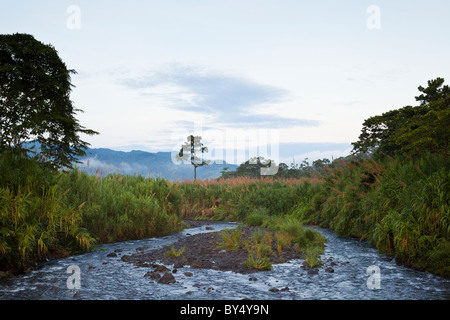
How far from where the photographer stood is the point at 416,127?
12453 mm

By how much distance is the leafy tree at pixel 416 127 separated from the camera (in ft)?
30.1

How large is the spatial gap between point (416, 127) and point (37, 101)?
1137 cm

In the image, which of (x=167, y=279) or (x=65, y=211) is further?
(x=65, y=211)

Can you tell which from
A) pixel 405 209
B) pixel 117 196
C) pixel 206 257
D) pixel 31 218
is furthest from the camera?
pixel 117 196

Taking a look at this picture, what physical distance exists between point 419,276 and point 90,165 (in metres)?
10.4

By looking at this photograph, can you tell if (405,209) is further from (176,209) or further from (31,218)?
(176,209)

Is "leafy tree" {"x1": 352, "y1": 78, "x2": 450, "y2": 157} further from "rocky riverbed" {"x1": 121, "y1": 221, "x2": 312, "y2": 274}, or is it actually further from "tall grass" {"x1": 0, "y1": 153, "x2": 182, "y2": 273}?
"tall grass" {"x1": 0, "y1": 153, "x2": 182, "y2": 273}

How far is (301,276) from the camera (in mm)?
7199

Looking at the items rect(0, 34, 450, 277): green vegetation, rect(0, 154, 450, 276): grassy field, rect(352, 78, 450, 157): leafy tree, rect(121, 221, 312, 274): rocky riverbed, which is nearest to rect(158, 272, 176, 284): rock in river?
rect(121, 221, 312, 274): rocky riverbed

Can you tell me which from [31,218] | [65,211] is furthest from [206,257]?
[31,218]

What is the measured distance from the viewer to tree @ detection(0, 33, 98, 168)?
9.25 meters
